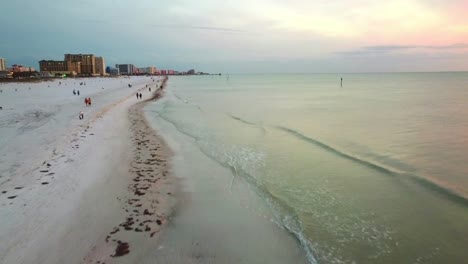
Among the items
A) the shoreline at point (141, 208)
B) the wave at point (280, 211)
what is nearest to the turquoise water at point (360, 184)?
the wave at point (280, 211)

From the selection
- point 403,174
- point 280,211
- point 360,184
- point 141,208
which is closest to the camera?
point 141,208

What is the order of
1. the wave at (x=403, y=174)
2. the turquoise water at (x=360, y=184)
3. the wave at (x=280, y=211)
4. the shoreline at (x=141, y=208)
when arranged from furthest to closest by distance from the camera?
the wave at (x=403, y=174) → the turquoise water at (x=360, y=184) → the wave at (x=280, y=211) → the shoreline at (x=141, y=208)

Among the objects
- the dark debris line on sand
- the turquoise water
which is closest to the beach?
the dark debris line on sand

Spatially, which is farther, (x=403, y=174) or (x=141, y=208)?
(x=403, y=174)

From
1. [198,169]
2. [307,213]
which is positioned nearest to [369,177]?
[307,213]

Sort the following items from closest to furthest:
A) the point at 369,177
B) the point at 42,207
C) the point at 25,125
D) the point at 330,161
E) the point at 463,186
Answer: the point at 42,207 < the point at 463,186 < the point at 369,177 < the point at 330,161 < the point at 25,125

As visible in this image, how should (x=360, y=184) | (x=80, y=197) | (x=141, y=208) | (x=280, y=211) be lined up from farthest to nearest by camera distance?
(x=360, y=184) < (x=80, y=197) < (x=280, y=211) < (x=141, y=208)

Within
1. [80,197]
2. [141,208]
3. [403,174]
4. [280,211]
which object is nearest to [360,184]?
[403,174]

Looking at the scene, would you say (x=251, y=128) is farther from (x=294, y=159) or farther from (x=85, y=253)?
(x=85, y=253)

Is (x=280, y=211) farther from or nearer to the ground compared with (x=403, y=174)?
nearer to the ground

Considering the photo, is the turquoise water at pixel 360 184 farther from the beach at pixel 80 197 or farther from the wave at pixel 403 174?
the beach at pixel 80 197

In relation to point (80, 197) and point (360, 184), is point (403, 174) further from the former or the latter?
point (80, 197)
